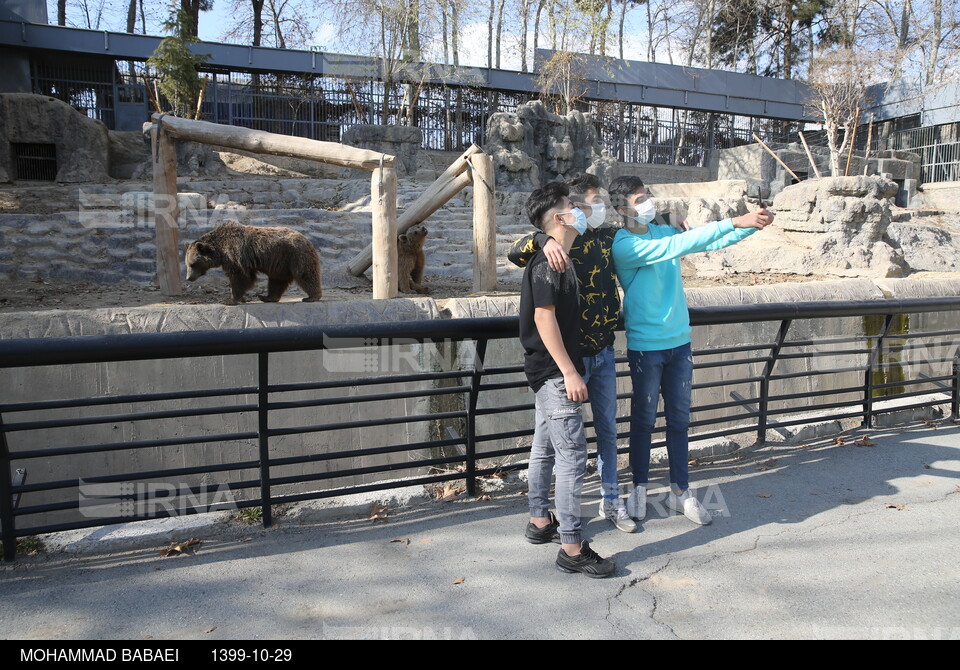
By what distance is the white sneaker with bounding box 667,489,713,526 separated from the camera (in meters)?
3.18

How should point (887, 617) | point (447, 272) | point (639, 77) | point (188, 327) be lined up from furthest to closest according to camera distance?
1. point (639, 77)
2. point (447, 272)
3. point (188, 327)
4. point (887, 617)

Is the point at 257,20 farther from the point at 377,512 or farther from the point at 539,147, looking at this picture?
the point at 377,512

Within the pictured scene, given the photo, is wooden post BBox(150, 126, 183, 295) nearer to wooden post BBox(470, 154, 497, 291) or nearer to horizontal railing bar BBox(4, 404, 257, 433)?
wooden post BBox(470, 154, 497, 291)

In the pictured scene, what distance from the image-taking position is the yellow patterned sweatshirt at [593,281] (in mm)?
2955

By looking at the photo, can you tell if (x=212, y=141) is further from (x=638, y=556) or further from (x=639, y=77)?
(x=639, y=77)

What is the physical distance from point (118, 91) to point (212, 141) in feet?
54.0

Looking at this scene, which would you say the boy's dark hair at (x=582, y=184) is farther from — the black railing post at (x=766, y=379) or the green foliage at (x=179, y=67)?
the green foliage at (x=179, y=67)

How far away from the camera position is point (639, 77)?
26391 millimetres

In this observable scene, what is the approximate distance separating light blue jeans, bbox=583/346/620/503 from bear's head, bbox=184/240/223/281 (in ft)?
17.8

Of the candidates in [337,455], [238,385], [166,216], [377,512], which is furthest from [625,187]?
[166,216]

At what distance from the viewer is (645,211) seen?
321cm
